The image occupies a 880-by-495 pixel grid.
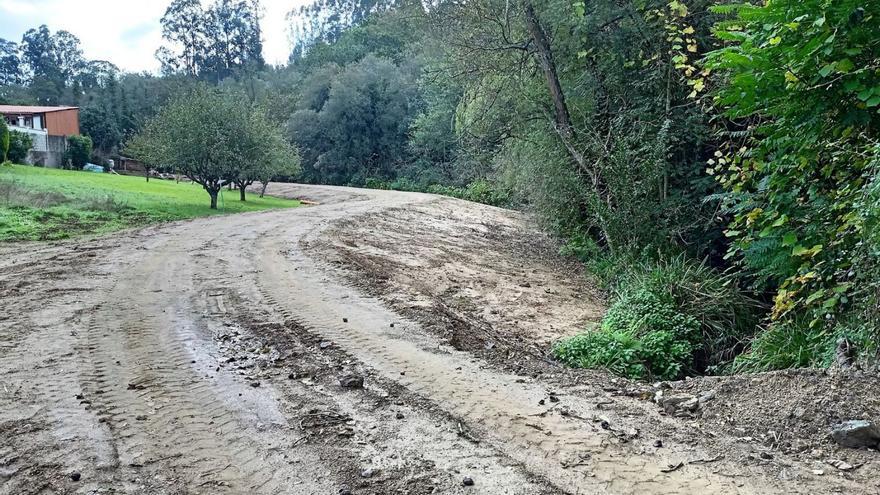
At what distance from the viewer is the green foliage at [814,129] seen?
15.5ft

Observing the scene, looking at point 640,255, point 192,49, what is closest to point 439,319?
point 640,255

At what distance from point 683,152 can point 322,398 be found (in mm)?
9396

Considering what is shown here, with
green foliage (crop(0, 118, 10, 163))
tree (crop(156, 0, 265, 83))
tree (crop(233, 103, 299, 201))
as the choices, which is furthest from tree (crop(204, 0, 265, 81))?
tree (crop(233, 103, 299, 201))

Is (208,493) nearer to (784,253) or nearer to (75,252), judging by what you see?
(784,253)

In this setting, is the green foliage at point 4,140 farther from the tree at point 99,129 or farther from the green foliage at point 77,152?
the tree at point 99,129

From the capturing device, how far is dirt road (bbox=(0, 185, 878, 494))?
3.39 metres

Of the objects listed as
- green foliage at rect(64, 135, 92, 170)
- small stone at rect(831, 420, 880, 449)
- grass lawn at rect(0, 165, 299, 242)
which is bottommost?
small stone at rect(831, 420, 880, 449)

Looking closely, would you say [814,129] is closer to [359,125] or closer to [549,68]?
[549,68]

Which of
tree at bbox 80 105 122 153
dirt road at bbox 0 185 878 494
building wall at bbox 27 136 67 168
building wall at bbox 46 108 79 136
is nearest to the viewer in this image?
dirt road at bbox 0 185 878 494

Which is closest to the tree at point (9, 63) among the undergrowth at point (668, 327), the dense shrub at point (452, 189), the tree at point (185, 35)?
the tree at point (185, 35)

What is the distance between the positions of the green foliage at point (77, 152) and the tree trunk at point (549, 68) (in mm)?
43968

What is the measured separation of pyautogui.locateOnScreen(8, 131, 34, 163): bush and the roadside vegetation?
52.0 ft

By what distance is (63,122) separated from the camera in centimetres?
4919

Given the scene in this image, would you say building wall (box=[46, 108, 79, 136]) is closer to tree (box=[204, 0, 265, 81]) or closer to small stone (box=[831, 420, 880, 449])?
tree (box=[204, 0, 265, 81])
